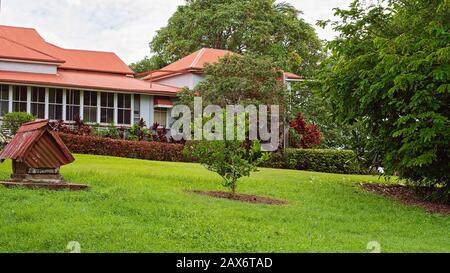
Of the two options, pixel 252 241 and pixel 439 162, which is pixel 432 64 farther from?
pixel 252 241

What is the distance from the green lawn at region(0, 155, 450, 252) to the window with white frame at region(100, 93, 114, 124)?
15.2 m

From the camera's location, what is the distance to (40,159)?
1325cm

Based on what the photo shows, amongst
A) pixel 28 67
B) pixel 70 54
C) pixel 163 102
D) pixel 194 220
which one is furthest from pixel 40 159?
pixel 70 54

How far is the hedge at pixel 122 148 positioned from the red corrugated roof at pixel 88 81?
19.5ft

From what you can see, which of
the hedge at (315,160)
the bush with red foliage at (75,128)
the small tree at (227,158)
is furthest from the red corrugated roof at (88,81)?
the small tree at (227,158)

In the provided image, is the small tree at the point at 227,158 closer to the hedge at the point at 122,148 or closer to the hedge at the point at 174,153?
the hedge at the point at 174,153

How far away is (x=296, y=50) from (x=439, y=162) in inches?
1144

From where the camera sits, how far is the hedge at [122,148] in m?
23.7

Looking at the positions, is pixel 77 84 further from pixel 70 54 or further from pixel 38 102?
pixel 70 54

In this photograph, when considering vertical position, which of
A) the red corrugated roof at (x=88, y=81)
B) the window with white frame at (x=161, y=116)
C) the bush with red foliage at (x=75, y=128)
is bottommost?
the bush with red foliage at (x=75, y=128)

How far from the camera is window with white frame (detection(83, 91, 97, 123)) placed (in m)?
30.6

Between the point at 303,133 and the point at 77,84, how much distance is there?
10.4 metres

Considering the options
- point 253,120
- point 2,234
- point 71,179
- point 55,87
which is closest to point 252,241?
point 2,234

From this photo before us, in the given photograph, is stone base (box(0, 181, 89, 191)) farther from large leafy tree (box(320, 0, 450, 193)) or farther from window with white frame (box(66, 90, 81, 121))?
window with white frame (box(66, 90, 81, 121))
